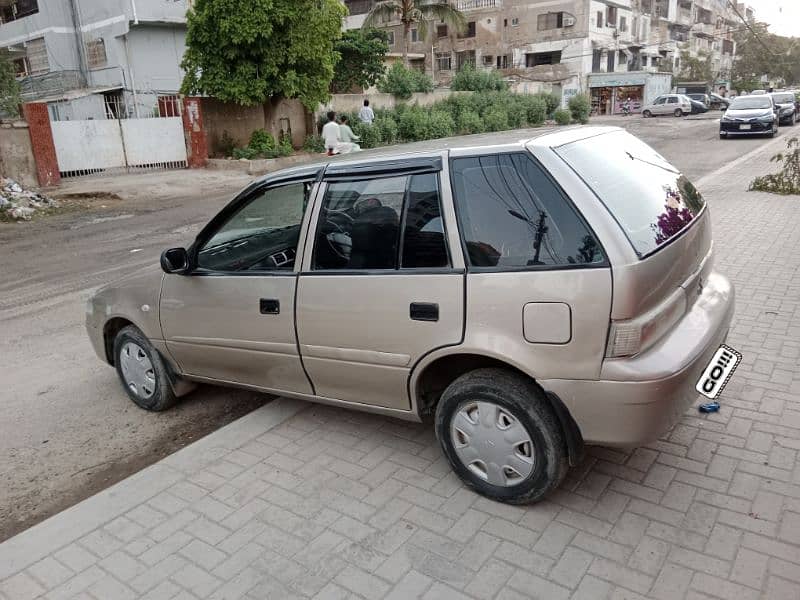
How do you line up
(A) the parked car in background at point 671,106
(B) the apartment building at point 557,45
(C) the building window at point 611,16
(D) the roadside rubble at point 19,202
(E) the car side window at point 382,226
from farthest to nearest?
1. (C) the building window at point 611,16
2. (B) the apartment building at point 557,45
3. (A) the parked car in background at point 671,106
4. (D) the roadside rubble at point 19,202
5. (E) the car side window at point 382,226

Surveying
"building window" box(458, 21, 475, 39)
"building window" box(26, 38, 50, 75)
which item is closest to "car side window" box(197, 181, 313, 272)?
"building window" box(26, 38, 50, 75)

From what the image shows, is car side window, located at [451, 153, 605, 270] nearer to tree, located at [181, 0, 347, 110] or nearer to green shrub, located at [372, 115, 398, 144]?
tree, located at [181, 0, 347, 110]

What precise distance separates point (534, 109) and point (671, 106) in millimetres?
16373

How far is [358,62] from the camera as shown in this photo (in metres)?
30.6

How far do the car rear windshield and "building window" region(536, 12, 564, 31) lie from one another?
171ft

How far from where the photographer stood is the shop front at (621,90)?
50.8m

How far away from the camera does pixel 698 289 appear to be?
343 centimetres

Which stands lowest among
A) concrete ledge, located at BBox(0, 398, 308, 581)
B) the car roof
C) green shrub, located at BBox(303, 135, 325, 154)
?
concrete ledge, located at BBox(0, 398, 308, 581)

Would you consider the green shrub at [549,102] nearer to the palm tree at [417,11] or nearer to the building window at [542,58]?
the palm tree at [417,11]

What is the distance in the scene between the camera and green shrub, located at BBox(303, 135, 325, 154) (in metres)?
22.6

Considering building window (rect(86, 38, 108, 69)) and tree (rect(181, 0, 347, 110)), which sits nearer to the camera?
tree (rect(181, 0, 347, 110))

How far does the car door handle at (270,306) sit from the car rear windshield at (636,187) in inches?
68.8

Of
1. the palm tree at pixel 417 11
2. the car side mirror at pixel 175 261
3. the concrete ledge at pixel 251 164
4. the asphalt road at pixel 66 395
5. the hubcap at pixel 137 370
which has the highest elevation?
the palm tree at pixel 417 11

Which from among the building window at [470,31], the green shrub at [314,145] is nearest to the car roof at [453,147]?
the green shrub at [314,145]
